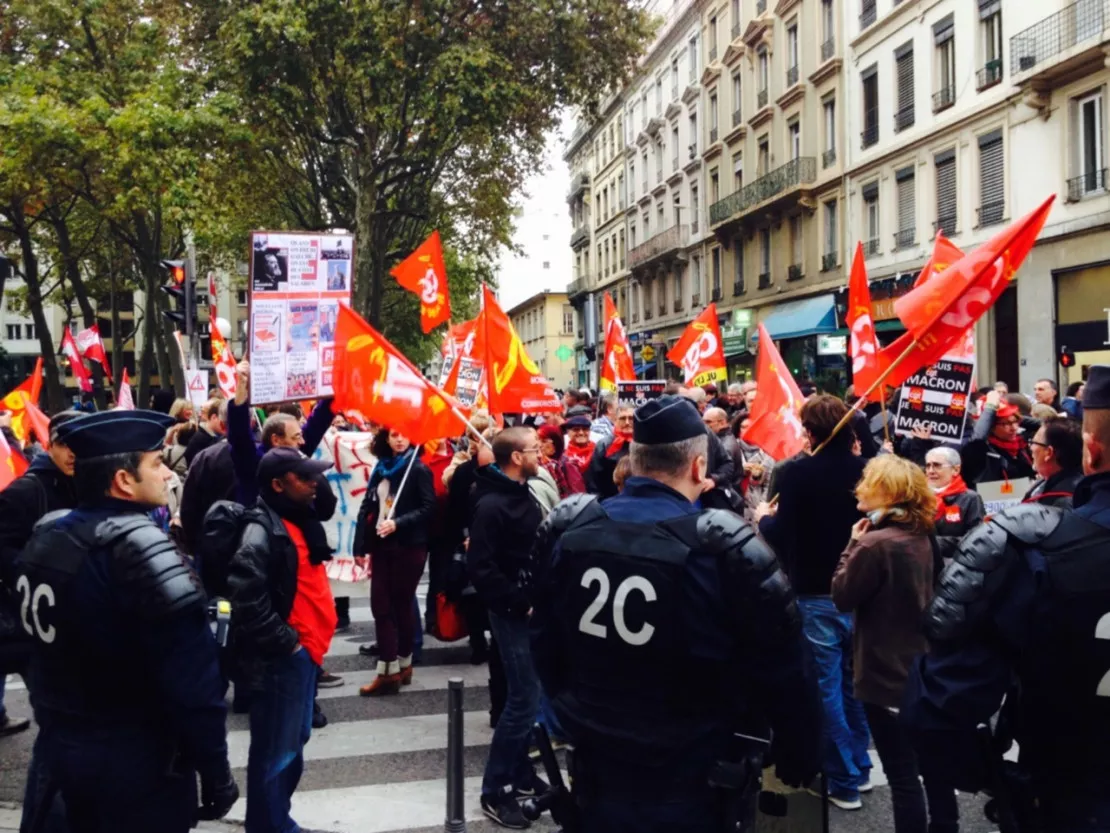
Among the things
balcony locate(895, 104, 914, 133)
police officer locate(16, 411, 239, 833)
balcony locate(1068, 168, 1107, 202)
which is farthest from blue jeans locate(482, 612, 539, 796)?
balcony locate(895, 104, 914, 133)

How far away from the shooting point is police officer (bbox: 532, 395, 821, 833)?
2822 mm

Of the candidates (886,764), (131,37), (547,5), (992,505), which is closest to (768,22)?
(547,5)

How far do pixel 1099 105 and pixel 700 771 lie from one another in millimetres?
20074

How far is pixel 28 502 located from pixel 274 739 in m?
2.13

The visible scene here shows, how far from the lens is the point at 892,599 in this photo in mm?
4535

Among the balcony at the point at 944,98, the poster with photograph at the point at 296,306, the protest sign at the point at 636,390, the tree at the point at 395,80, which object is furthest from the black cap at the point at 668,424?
the balcony at the point at 944,98

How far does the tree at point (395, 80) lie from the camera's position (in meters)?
20.1

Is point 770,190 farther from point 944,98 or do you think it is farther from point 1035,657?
point 1035,657

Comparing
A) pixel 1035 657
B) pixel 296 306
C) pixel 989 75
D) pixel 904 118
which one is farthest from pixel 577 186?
pixel 1035 657

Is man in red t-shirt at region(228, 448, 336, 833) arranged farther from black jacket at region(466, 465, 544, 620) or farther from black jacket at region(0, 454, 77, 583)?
black jacket at region(0, 454, 77, 583)

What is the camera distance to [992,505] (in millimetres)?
6777

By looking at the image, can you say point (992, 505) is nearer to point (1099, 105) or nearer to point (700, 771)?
point (700, 771)

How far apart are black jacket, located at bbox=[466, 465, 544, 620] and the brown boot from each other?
218 cm

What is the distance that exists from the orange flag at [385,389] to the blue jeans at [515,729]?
6.08 ft
